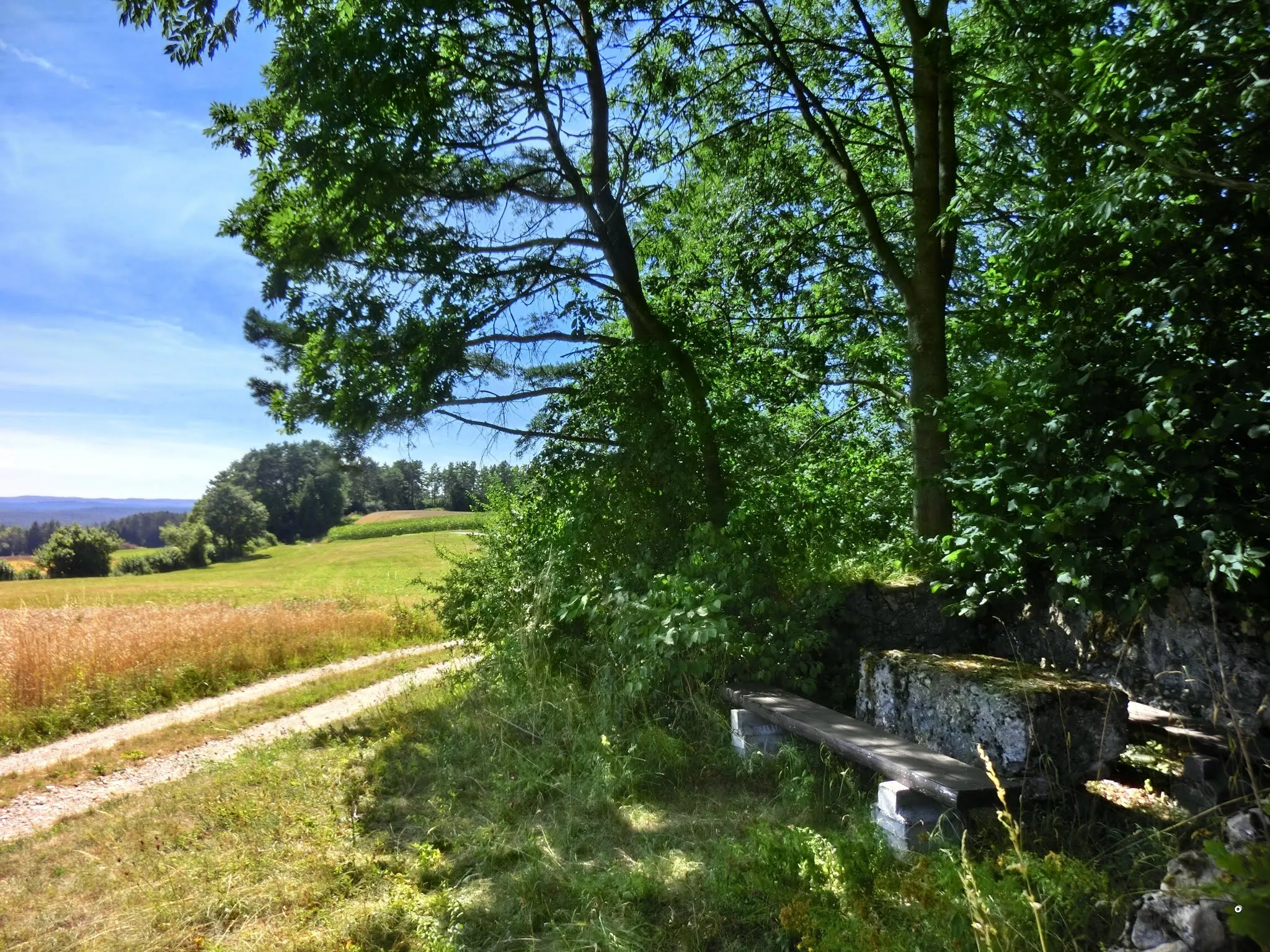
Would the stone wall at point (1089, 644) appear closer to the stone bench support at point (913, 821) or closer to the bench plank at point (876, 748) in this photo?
the bench plank at point (876, 748)

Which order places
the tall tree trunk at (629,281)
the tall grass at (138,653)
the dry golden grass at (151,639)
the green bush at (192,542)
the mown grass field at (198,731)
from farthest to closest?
1. the green bush at (192,542)
2. the dry golden grass at (151,639)
3. the tall grass at (138,653)
4. the mown grass field at (198,731)
5. the tall tree trunk at (629,281)

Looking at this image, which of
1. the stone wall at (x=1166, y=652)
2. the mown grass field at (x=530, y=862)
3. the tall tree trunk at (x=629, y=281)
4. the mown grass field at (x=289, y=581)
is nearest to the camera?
the mown grass field at (x=530, y=862)

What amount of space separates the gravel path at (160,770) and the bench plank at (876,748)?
4.47m

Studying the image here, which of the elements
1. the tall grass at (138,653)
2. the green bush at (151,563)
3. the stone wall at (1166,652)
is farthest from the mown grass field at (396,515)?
the stone wall at (1166,652)

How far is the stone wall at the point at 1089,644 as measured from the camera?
371 centimetres

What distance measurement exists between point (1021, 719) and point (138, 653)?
401 inches

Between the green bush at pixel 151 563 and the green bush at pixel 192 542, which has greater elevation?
the green bush at pixel 192 542

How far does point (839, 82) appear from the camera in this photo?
24.3ft

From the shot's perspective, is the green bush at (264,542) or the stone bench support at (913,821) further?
the green bush at (264,542)

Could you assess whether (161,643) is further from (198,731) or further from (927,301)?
(927,301)

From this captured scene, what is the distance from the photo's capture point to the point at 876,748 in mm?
3646

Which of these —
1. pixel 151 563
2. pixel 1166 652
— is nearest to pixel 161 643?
pixel 1166 652

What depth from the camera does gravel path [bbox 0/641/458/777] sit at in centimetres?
704

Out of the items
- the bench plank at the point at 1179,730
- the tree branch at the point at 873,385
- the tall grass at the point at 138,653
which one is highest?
the tree branch at the point at 873,385
